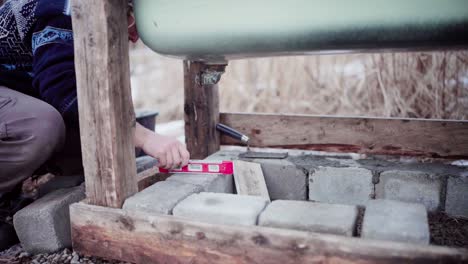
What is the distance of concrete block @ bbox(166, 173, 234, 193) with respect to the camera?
4.84ft

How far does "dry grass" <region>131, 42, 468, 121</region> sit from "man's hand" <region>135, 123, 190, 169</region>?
1.92 m

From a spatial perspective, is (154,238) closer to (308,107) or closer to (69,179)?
(69,179)

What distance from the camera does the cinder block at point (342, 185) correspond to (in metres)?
1.59

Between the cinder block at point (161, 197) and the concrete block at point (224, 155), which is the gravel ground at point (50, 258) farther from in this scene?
the concrete block at point (224, 155)

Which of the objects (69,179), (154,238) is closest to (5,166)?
(69,179)

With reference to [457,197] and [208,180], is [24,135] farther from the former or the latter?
[457,197]

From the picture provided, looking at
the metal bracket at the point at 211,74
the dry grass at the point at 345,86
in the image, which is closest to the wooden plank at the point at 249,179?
the metal bracket at the point at 211,74

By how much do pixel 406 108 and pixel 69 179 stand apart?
2265 millimetres

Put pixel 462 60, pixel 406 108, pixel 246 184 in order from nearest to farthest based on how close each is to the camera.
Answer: pixel 246 184, pixel 462 60, pixel 406 108

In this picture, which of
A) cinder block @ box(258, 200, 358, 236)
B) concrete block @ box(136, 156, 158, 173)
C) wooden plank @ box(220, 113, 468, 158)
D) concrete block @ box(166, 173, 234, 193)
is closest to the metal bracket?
concrete block @ box(166, 173, 234, 193)

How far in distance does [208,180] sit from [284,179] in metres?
0.38

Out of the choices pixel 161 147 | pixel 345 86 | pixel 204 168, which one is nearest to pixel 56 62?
pixel 161 147

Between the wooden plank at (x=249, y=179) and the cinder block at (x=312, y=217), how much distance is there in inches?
16.5

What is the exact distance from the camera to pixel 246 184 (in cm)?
164
